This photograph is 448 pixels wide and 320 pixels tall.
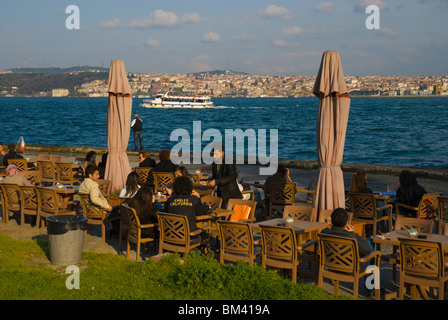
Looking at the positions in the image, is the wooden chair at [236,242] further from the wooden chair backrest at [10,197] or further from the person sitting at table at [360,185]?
the wooden chair backrest at [10,197]

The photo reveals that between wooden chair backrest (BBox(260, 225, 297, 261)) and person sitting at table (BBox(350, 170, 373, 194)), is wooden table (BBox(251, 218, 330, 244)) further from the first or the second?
person sitting at table (BBox(350, 170, 373, 194))

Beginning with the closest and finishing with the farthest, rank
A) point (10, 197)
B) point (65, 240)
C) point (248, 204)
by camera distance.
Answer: point (65, 240)
point (248, 204)
point (10, 197)

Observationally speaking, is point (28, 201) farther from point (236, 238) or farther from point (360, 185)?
point (360, 185)

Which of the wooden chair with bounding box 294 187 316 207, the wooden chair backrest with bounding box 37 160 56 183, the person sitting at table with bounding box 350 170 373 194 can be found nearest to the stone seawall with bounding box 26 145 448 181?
the wooden chair with bounding box 294 187 316 207

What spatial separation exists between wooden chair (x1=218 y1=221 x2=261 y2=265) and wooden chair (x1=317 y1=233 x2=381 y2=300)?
101 centimetres

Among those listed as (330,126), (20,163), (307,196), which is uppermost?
(330,126)

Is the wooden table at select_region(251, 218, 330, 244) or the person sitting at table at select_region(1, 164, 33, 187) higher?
the person sitting at table at select_region(1, 164, 33, 187)

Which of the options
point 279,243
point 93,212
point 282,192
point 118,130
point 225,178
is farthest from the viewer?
point 118,130

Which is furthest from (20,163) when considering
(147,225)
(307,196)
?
(307,196)

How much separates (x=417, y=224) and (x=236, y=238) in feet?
8.54

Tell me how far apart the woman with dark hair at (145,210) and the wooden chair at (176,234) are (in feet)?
1.49

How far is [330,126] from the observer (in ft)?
27.7

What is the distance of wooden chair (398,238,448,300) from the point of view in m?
5.90

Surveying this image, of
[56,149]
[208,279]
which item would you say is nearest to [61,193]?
[208,279]
